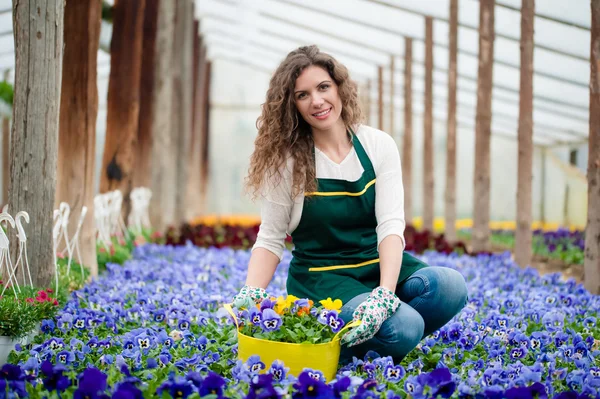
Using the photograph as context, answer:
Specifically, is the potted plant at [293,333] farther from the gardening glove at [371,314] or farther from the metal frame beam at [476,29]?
the metal frame beam at [476,29]

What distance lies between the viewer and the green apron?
281cm

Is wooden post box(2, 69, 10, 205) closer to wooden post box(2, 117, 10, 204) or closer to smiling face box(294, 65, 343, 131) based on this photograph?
wooden post box(2, 117, 10, 204)

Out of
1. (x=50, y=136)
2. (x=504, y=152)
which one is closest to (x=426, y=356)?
(x=50, y=136)

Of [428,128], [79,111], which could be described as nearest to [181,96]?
[428,128]

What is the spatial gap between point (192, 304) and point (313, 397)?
1.91 m

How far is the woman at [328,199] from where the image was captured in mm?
2756

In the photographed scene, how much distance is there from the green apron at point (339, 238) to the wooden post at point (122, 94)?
4746 millimetres

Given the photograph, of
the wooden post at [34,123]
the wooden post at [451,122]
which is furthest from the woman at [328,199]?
the wooden post at [451,122]

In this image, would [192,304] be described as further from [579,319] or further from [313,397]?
[579,319]

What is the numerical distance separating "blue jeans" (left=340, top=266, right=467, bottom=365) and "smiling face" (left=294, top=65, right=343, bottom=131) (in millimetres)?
737

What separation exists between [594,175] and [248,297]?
3.34 metres

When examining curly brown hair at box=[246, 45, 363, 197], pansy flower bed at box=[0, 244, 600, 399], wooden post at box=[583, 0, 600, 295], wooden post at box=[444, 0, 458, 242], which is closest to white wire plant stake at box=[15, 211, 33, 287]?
pansy flower bed at box=[0, 244, 600, 399]

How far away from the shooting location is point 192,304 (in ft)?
12.6

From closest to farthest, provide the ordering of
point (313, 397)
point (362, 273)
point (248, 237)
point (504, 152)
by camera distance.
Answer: point (313, 397), point (362, 273), point (248, 237), point (504, 152)
